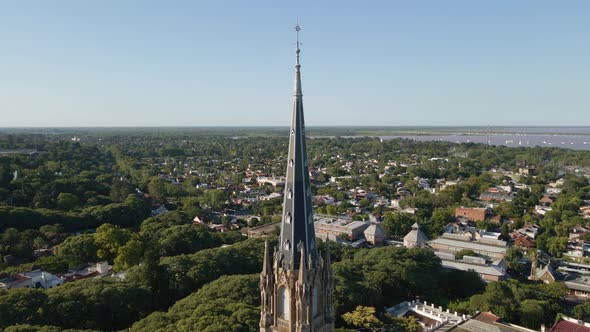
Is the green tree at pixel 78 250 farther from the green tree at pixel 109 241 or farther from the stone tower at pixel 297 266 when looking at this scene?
the stone tower at pixel 297 266

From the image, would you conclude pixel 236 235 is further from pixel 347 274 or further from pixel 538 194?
pixel 538 194

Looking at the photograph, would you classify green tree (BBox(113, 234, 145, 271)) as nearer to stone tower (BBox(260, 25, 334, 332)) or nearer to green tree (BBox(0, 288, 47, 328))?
green tree (BBox(0, 288, 47, 328))

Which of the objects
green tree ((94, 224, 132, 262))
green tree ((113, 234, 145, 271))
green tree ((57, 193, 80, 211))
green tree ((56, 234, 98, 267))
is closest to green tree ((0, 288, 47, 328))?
green tree ((113, 234, 145, 271))

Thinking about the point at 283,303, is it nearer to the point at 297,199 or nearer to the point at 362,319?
the point at 297,199

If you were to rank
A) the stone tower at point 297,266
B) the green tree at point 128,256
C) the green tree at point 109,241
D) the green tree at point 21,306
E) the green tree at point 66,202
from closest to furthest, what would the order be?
the stone tower at point 297,266, the green tree at point 21,306, the green tree at point 128,256, the green tree at point 109,241, the green tree at point 66,202

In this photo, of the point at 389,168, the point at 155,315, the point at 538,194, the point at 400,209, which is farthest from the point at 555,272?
the point at 389,168

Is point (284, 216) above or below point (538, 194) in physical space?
above

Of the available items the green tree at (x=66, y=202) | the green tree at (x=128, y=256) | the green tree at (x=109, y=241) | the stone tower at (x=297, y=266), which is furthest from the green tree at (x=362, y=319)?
the green tree at (x=66, y=202)
